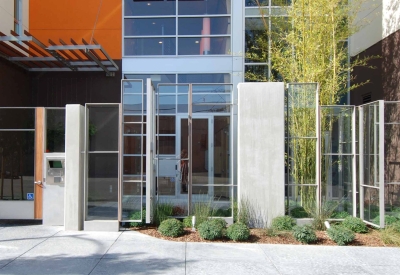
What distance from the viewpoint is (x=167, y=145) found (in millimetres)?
10047

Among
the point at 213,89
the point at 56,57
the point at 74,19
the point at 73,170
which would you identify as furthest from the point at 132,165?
the point at 74,19

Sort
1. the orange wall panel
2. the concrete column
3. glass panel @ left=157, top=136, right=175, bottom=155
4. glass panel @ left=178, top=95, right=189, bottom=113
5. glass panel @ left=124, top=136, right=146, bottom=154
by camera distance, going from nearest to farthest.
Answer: the concrete column < glass panel @ left=124, top=136, right=146, bottom=154 < glass panel @ left=157, top=136, right=175, bottom=155 < glass panel @ left=178, top=95, right=189, bottom=113 < the orange wall panel

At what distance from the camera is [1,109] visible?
32.1 feet

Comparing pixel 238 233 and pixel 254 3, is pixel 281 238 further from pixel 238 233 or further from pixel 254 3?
pixel 254 3

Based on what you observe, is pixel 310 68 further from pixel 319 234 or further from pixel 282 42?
pixel 319 234

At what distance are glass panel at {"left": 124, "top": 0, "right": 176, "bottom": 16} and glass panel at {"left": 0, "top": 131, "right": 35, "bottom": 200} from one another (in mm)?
7095

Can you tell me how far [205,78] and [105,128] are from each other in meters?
6.07

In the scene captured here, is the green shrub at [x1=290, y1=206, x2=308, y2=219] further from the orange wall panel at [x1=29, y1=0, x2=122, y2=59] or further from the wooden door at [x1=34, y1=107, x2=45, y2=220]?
the orange wall panel at [x1=29, y1=0, x2=122, y2=59]

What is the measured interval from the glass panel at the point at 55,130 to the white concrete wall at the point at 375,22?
947 cm

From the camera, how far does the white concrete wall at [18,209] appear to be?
31.8ft

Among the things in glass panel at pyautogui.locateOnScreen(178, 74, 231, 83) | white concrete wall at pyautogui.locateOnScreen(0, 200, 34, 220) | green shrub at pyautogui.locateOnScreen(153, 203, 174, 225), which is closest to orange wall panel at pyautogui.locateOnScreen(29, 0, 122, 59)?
glass panel at pyautogui.locateOnScreen(178, 74, 231, 83)

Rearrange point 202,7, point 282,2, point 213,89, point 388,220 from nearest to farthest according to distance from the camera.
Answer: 1. point 388,220
2. point 213,89
3. point 282,2
4. point 202,7

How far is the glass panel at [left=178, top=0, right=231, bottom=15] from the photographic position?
1473 centimetres

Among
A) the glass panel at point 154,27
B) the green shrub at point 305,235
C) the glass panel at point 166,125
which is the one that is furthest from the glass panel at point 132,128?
the glass panel at point 154,27
